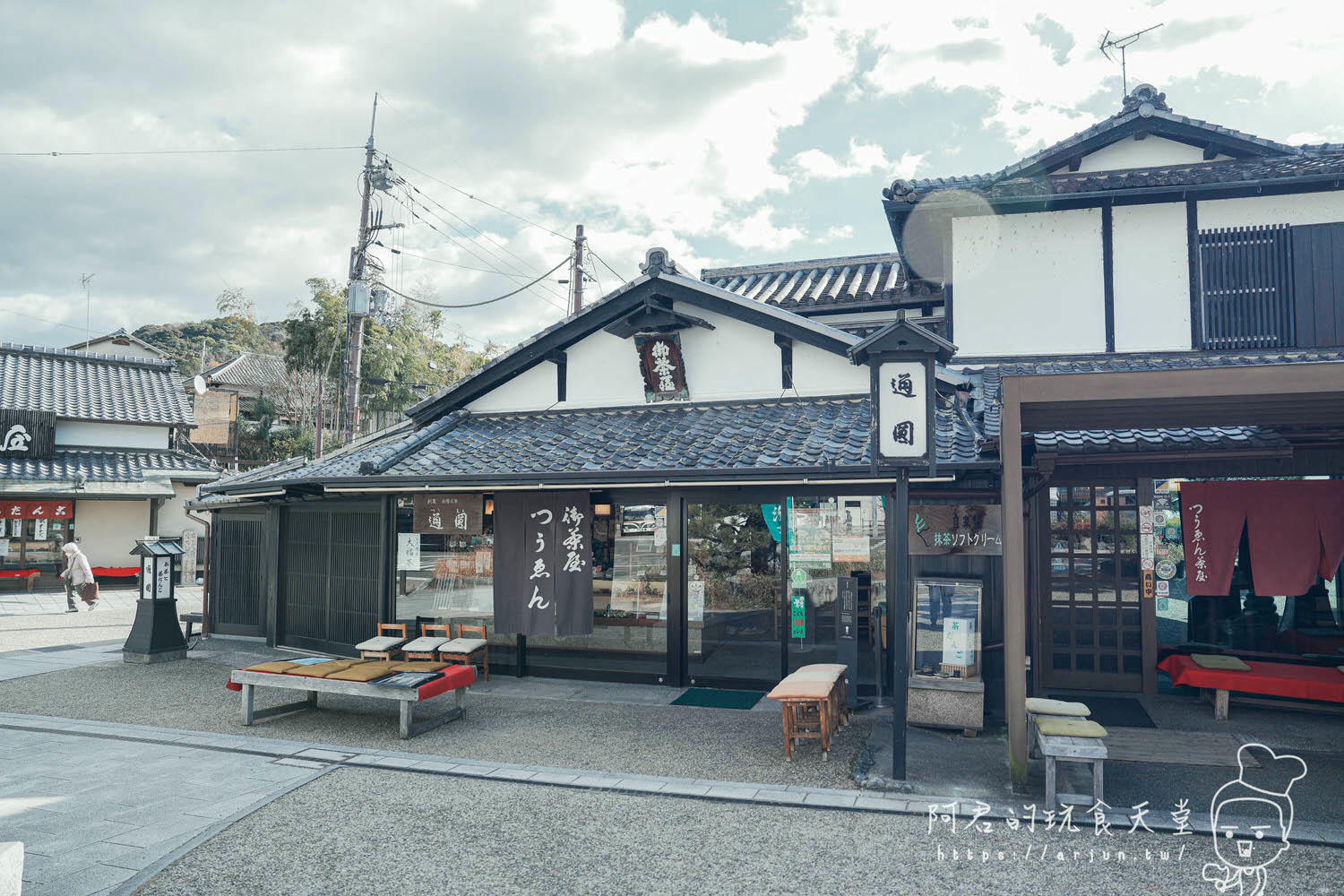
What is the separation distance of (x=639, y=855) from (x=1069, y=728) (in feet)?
11.5

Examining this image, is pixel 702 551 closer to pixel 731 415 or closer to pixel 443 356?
pixel 731 415

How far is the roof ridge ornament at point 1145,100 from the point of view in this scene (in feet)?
34.8

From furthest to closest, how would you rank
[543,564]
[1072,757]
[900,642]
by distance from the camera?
[543,564] → [900,642] → [1072,757]

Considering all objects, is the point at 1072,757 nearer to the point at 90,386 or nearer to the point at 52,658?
the point at 52,658

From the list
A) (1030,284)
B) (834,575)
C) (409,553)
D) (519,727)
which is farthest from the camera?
(409,553)

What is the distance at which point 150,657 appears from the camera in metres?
12.1

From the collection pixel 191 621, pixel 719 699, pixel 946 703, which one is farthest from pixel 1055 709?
pixel 191 621

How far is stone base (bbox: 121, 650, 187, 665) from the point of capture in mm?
12125

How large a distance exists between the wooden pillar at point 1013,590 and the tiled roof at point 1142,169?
5273mm

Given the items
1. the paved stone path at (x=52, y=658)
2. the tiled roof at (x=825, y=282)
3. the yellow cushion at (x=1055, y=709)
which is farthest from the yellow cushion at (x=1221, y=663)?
the paved stone path at (x=52, y=658)

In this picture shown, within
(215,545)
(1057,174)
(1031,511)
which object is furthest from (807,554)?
(215,545)

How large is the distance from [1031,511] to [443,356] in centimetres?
3756

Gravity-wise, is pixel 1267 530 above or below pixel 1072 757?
above

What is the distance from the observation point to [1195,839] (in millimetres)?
5504
